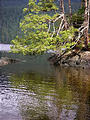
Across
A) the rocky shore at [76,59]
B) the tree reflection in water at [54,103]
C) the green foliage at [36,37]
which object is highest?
the green foliage at [36,37]

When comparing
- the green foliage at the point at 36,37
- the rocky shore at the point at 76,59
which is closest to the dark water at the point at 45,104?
the green foliage at the point at 36,37

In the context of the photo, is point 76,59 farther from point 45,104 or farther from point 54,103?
point 45,104

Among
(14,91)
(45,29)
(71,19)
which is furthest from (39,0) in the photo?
(14,91)

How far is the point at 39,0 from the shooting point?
95.2 ft

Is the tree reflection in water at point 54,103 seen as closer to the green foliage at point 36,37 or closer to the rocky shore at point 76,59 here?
the green foliage at point 36,37

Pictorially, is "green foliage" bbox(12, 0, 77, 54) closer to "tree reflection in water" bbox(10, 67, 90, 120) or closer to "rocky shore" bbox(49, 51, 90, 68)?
"rocky shore" bbox(49, 51, 90, 68)

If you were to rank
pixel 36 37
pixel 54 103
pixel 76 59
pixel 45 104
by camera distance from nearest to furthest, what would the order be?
1. pixel 45 104
2. pixel 54 103
3. pixel 36 37
4. pixel 76 59

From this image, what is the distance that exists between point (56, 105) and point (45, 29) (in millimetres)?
18238

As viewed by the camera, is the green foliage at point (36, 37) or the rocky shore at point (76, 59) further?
the rocky shore at point (76, 59)

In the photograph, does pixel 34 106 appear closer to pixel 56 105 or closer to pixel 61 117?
pixel 56 105

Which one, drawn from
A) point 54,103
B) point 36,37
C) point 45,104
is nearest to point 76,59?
point 36,37

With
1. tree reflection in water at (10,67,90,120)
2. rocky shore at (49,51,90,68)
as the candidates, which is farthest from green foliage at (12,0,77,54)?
tree reflection in water at (10,67,90,120)

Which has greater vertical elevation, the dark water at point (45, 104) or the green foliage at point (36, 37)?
the green foliage at point (36, 37)

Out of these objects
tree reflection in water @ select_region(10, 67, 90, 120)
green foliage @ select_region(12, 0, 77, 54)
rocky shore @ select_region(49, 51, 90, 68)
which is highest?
green foliage @ select_region(12, 0, 77, 54)
